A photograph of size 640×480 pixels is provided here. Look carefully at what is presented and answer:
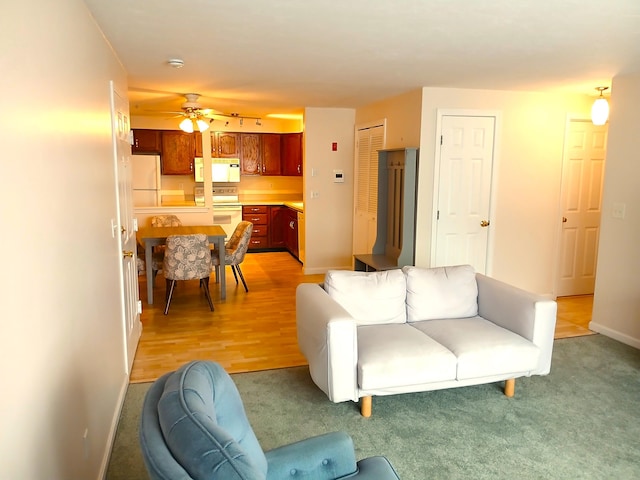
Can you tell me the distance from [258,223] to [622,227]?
19.1ft

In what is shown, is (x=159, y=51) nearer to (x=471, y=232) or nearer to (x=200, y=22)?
(x=200, y=22)

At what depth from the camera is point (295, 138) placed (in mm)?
8672

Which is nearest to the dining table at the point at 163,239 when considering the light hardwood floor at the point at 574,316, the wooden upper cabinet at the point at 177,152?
the wooden upper cabinet at the point at 177,152

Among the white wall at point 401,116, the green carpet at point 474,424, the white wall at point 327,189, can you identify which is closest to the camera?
the green carpet at point 474,424

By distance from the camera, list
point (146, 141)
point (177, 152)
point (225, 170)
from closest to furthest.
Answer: point (146, 141), point (177, 152), point (225, 170)

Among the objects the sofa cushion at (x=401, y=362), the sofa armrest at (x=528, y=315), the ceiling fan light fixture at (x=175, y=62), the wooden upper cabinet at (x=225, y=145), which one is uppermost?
the ceiling fan light fixture at (x=175, y=62)

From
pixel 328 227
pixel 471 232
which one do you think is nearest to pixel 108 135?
pixel 471 232

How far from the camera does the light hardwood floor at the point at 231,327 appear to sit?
3927mm

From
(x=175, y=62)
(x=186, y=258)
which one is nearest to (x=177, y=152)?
(x=186, y=258)

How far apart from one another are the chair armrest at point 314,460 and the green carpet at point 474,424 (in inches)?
32.1

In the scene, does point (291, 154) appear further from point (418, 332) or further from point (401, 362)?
point (401, 362)

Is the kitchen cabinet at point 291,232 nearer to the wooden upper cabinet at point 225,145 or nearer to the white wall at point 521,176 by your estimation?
the wooden upper cabinet at point 225,145

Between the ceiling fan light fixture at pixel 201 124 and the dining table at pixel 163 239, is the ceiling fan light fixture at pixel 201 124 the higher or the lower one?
the higher one

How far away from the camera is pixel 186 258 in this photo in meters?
5.16
